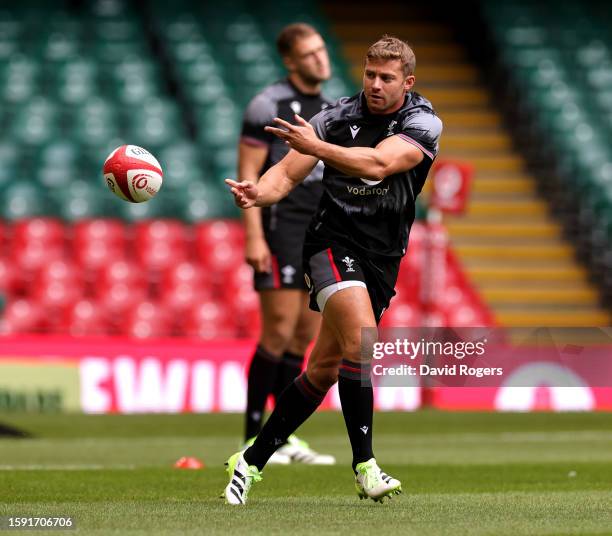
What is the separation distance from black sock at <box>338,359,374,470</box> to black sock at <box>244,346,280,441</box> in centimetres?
222

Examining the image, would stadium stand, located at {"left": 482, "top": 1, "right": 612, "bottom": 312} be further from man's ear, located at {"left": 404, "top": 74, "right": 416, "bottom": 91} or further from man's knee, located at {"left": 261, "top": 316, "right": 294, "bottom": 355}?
man's ear, located at {"left": 404, "top": 74, "right": 416, "bottom": 91}

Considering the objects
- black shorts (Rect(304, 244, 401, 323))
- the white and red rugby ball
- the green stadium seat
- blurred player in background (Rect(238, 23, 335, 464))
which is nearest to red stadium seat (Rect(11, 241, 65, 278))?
the green stadium seat

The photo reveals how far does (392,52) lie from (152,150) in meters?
12.0

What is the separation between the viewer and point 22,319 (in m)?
15.6

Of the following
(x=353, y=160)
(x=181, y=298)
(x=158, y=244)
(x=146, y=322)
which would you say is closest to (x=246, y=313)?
(x=181, y=298)

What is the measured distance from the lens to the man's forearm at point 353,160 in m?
5.97

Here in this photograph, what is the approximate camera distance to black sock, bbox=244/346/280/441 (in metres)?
8.45

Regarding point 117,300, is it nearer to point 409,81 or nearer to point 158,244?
point 158,244

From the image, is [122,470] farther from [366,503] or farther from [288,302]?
[366,503]

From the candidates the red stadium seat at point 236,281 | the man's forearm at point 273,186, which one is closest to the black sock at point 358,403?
the man's forearm at point 273,186

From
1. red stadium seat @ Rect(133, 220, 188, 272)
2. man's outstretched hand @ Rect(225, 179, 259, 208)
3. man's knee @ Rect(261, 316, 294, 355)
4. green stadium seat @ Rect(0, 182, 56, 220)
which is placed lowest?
red stadium seat @ Rect(133, 220, 188, 272)

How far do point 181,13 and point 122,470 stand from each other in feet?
46.0

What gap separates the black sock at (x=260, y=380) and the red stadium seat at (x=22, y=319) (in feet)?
24.7

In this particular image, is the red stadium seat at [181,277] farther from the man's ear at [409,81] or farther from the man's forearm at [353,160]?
the man's forearm at [353,160]
